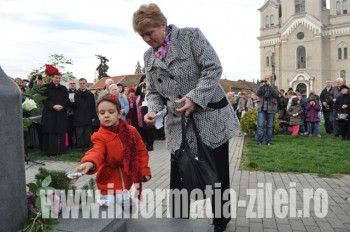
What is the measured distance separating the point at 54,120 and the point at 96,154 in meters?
6.84

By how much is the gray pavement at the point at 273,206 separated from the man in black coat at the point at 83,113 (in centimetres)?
388

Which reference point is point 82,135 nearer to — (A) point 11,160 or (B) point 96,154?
(B) point 96,154

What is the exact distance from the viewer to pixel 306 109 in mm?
13570

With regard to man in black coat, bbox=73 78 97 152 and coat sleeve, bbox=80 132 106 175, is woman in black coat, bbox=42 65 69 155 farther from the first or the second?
coat sleeve, bbox=80 132 106 175

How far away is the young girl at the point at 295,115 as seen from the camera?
13448mm

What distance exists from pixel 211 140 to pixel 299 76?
5701 centimetres

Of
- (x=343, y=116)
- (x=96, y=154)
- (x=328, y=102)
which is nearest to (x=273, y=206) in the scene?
(x=96, y=154)

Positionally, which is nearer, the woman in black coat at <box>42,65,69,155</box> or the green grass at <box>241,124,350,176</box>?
the green grass at <box>241,124,350,176</box>

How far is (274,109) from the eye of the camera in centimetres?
1016

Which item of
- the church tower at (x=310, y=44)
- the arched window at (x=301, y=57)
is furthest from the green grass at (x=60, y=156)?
the arched window at (x=301, y=57)

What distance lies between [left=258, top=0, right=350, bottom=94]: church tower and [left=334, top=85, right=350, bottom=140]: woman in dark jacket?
44.0 m

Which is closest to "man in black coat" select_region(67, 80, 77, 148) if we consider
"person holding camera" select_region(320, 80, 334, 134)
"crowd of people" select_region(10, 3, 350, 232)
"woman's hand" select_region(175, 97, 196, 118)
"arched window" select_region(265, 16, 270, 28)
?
"crowd of people" select_region(10, 3, 350, 232)

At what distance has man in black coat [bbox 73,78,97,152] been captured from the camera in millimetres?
9531

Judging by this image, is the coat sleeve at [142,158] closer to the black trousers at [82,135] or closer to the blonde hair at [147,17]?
the blonde hair at [147,17]
